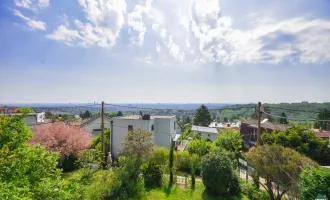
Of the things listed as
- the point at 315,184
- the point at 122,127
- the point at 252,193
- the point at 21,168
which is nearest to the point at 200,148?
the point at 252,193

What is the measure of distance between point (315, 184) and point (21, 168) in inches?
363

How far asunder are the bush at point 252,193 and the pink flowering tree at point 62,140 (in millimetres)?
14349

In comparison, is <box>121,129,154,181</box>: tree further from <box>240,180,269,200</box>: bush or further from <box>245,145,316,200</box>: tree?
<box>240,180,269,200</box>: bush

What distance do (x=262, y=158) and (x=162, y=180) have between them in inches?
291

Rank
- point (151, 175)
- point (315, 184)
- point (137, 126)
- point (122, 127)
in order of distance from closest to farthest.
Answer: point (315, 184), point (151, 175), point (137, 126), point (122, 127)

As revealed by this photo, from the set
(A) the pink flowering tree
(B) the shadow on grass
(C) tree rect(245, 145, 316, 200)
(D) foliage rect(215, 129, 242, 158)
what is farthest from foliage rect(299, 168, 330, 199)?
(A) the pink flowering tree

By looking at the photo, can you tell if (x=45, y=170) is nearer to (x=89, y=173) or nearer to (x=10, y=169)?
(x=10, y=169)

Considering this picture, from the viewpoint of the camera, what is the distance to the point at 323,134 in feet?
90.9

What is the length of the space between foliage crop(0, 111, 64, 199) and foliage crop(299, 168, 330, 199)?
26.9 feet

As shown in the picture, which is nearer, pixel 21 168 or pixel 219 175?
pixel 21 168

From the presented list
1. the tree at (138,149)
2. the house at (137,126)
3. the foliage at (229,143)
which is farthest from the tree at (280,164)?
the house at (137,126)

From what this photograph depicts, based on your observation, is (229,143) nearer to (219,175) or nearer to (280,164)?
(219,175)

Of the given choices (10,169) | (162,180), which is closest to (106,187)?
(162,180)

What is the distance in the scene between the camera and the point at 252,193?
13.4 meters
